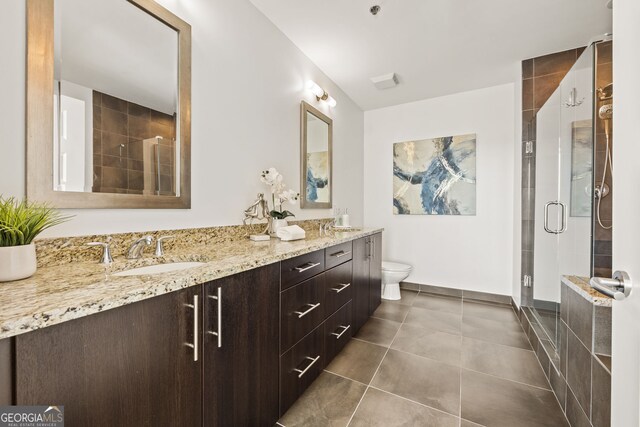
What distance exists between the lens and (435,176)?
3.34m

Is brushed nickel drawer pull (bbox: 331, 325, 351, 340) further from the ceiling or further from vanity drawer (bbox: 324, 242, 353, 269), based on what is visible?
the ceiling

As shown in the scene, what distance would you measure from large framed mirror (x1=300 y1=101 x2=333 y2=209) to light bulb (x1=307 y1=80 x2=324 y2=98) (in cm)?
16

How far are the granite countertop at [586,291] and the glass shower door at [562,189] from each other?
0.06 meters

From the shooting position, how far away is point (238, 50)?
6.02 feet

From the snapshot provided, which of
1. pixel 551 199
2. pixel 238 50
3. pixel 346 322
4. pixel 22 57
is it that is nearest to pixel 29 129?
pixel 22 57

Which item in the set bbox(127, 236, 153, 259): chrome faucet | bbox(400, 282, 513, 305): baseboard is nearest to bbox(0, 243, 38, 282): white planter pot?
bbox(127, 236, 153, 259): chrome faucet

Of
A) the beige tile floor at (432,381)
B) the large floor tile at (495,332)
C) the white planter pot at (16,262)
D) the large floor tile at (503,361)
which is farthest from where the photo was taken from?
the large floor tile at (495,332)

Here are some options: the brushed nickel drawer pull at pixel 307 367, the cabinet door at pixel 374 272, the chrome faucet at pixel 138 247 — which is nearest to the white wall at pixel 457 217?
the cabinet door at pixel 374 272

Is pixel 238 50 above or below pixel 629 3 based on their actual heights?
above

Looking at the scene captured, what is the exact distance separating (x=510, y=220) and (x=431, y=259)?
38.6 inches

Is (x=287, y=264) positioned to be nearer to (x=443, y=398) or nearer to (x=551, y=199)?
(x=443, y=398)

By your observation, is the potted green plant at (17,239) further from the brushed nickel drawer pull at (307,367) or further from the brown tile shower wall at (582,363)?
the brown tile shower wall at (582,363)

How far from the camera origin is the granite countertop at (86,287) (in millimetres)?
570

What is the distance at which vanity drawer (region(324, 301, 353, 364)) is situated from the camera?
1799 millimetres
